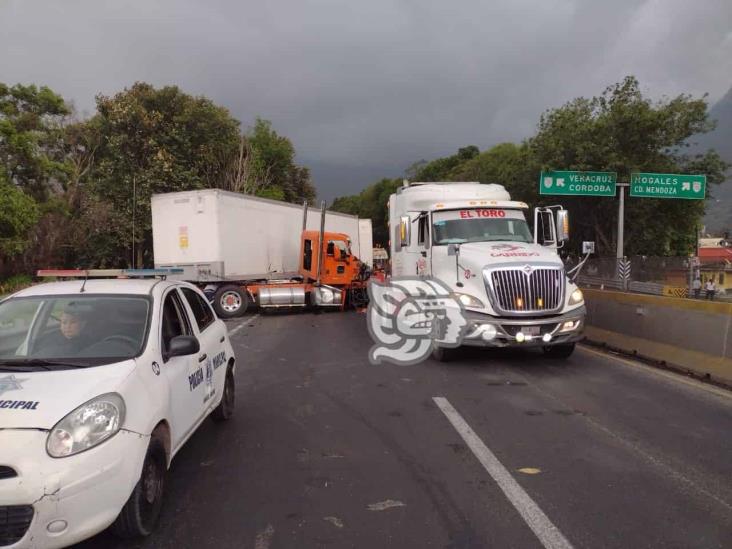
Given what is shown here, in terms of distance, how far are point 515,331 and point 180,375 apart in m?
5.75

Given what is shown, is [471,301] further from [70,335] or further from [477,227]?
[70,335]

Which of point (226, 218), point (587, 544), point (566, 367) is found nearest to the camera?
point (587, 544)

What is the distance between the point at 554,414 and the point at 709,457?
166 centimetres

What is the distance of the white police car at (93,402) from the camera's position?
10.2 feet

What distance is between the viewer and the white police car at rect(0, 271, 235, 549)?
3.12 m

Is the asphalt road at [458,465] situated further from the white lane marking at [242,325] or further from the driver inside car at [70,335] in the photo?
the white lane marking at [242,325]

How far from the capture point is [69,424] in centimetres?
333

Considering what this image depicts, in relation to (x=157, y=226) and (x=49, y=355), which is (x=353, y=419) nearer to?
(x=49, y=355)

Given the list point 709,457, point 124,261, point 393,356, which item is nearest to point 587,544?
point 709,457

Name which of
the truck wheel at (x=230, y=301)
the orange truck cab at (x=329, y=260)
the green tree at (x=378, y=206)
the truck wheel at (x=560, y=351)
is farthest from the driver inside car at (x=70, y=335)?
the green tree at (x=378, y=206)

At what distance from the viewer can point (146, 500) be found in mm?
3779

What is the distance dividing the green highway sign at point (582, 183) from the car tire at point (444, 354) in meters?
17.5

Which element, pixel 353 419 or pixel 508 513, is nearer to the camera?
pixel 508 513

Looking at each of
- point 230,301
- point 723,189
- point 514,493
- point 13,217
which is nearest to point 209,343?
point 514,493
